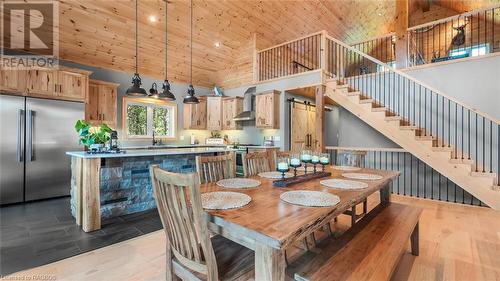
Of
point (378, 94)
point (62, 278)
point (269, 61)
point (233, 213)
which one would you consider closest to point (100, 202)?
point (62, 278)

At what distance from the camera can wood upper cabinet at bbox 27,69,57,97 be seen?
12.2 feet

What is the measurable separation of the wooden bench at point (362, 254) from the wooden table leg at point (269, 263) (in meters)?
0.21

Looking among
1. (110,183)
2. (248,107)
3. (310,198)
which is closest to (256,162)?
(310,198)

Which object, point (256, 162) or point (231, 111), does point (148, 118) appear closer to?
point (231, 111)

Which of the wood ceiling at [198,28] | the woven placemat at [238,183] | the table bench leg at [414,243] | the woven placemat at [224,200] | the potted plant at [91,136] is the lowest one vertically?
the table bench leg at [414,243]

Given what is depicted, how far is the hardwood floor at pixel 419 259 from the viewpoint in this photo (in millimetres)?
1917

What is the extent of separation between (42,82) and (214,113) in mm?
3658

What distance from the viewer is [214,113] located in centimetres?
653

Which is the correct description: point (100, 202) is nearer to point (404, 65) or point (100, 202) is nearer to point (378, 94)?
point (378, 94)

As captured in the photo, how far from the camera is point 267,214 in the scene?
3.97 ft

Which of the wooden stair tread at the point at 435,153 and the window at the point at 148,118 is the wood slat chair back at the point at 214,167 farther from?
the window at the point at 148,118

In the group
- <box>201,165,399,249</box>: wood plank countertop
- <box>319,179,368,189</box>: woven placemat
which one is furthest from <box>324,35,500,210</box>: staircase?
<box>201,165,399,249</box>: wood plank countertop

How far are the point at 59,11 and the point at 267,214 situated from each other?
15.3 feet

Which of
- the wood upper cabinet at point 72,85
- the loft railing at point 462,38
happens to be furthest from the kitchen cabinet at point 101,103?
the loft railing at point 462,38
